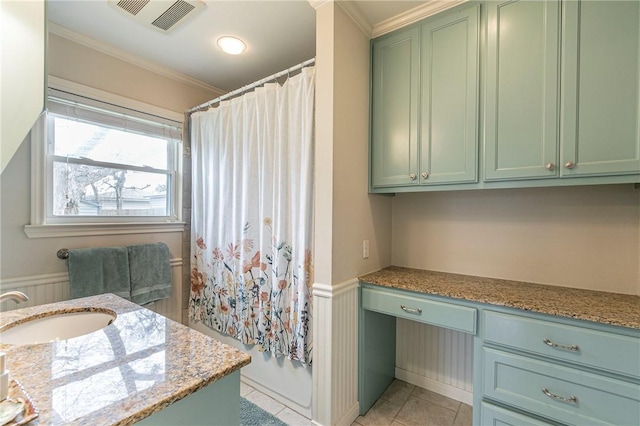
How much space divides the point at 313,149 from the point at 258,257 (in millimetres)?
865

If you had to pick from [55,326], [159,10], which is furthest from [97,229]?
[159,10]

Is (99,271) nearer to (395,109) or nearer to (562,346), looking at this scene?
(395,109)

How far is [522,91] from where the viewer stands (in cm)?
144

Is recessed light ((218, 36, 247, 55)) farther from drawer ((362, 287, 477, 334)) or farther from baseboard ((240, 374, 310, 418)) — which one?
baseboard ((240, 374, 310, 418))

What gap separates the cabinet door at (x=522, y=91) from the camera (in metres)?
1.37

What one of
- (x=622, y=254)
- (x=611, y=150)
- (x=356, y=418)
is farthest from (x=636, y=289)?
(x=356, y=418)

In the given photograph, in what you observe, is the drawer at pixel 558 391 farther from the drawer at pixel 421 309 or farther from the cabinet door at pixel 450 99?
the cabinet door at pixel 450 99

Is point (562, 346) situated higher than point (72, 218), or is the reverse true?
point (72, 218)

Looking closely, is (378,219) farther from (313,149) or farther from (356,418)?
(356,418)

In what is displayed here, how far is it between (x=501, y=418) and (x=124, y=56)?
11.0 feet

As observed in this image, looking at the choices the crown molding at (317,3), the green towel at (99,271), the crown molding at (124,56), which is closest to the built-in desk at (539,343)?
the crown molding at (317,3)

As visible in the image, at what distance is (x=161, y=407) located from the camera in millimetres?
616

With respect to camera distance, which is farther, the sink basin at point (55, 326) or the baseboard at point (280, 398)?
the baseboard at point (280, 398)

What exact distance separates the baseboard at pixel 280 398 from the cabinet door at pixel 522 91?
180 cm
